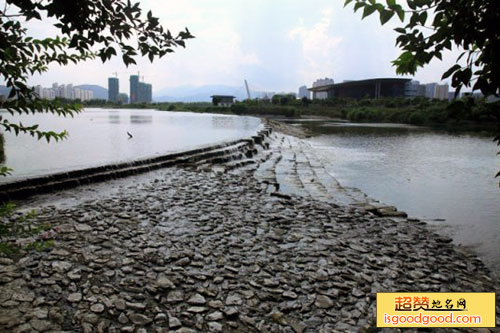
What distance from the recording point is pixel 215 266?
17.4 feet

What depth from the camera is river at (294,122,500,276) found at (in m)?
9.12

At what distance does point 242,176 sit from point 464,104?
1061cm

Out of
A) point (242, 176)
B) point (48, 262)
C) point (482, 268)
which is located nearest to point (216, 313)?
point (48, 262)

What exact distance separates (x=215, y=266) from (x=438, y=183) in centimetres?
1320

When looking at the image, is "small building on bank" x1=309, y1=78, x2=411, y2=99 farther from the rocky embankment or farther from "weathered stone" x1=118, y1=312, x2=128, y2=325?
"weathered stone" x1=118, y1=312, x2=128, y2=325

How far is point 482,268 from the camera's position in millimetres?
6270

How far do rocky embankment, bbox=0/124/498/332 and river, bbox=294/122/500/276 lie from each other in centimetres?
133

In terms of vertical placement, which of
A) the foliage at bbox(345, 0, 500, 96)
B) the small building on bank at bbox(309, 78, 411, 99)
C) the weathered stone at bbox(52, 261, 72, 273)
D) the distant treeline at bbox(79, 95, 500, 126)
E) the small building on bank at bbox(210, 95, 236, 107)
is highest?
the small building on bank at bbox(309, 78, 411, 99)

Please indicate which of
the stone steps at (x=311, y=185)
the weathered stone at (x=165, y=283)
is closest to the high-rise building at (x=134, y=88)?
the stone steps at (x=311, y=185)

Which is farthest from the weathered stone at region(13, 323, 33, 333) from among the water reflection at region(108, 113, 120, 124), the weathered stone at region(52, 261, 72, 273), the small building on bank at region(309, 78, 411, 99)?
the small building on bank at region(309, 78, 411, 99)

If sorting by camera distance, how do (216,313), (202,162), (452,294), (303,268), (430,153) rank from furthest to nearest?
(430,153) < (202,162) < (303,268) < (452,294) < (216,313)

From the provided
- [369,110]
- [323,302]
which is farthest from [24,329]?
[369,110]

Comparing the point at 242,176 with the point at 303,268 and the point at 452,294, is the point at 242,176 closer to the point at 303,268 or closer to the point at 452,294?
the point at 303,268

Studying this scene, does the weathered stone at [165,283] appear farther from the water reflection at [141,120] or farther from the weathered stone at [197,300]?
the water reflection at [141,120]
